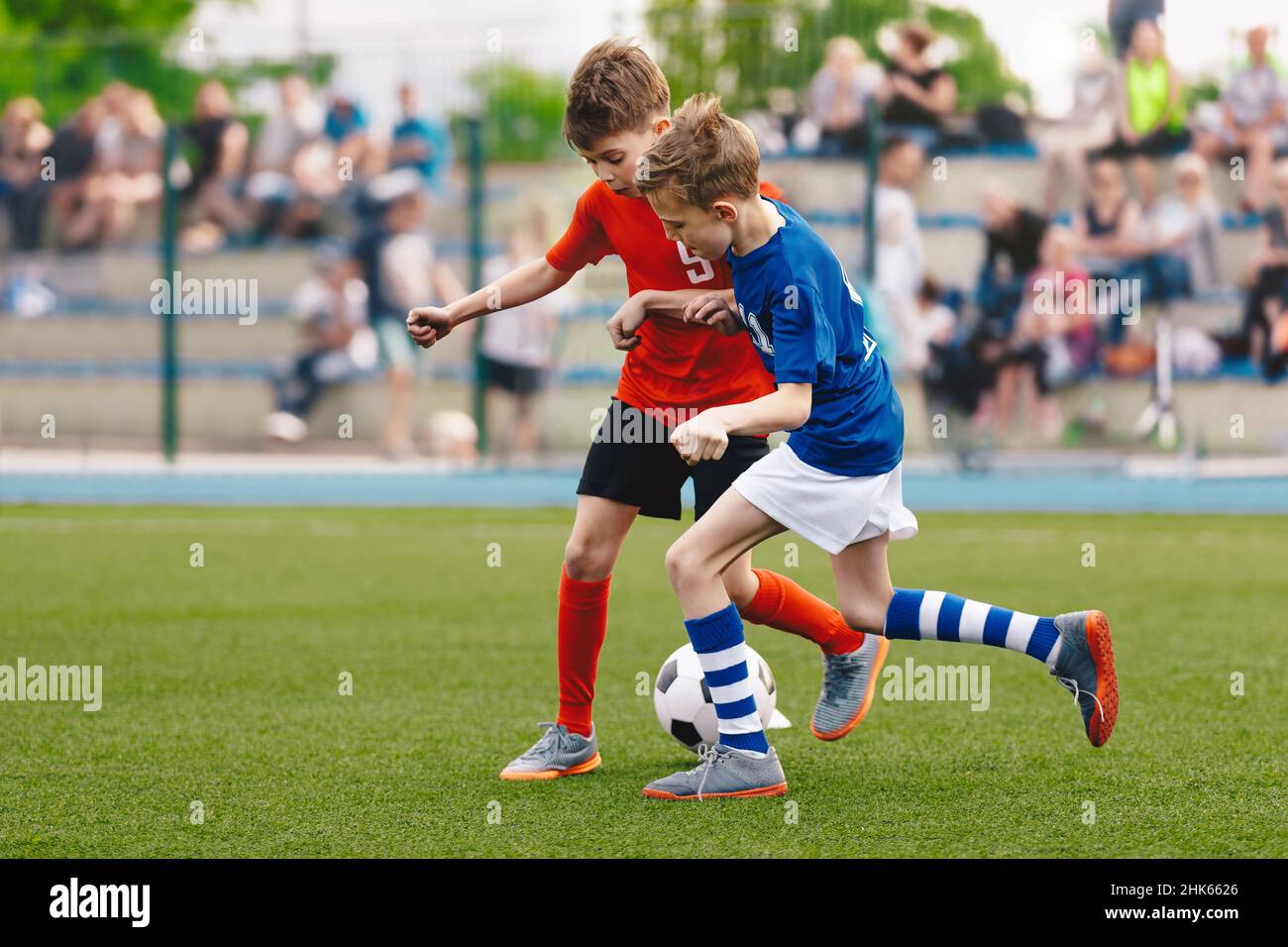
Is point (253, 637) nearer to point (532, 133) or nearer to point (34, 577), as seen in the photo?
point (34, 577)

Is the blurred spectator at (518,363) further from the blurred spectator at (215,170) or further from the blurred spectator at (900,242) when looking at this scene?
the blurred spectator at (215,170)

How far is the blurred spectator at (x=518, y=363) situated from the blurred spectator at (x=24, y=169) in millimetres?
5265

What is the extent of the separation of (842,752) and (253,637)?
3077 millimetres

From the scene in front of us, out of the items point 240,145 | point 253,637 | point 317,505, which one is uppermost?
point 240,145

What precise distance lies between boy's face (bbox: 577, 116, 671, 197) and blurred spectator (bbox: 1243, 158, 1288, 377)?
11.1 m

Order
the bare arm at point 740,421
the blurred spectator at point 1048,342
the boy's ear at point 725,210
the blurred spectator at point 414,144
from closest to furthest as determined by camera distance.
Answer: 1. the bare arm at point 740,421
2. the boy's ear at point 725,210
3. the blurred spectator at point 1048,342
4. the blurred spectator at point 414,144

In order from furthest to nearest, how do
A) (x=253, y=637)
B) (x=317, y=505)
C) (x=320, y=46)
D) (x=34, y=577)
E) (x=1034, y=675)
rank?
(x=320, y=46) → (x=317, y=505) → (x=34, y=577) → (x=253, y=637) → (x=1034, y=675)

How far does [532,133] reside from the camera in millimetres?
17375

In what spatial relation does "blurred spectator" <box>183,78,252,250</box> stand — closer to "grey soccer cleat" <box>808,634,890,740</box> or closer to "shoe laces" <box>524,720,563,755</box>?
"grey soccer cleat" <box>808,634,890,740</box>

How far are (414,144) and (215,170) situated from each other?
213 centimetres

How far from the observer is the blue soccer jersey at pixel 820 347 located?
4.16 metres

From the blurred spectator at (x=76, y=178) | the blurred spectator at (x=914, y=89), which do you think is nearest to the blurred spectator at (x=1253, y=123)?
the blurred spectator at (x=914, y=89)

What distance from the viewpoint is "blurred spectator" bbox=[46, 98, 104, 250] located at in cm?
1737
